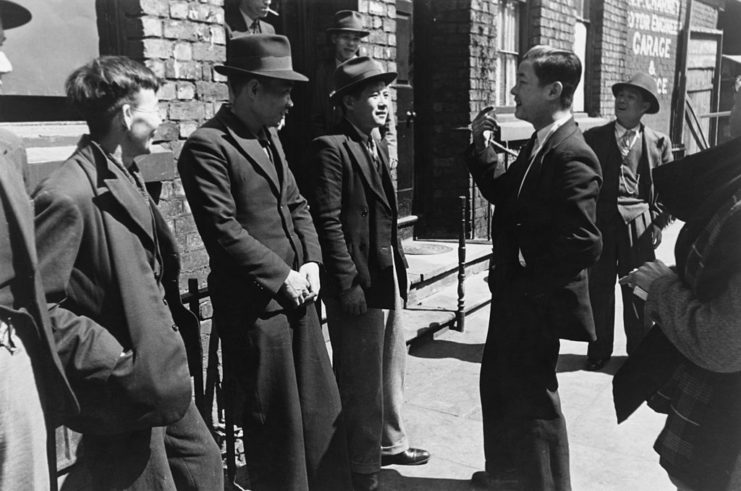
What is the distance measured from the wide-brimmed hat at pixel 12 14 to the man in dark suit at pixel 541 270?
2.45 metres

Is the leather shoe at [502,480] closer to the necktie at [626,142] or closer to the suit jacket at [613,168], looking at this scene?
the suit jacket at [613,168]

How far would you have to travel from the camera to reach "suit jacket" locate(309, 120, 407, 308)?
3.47 meters

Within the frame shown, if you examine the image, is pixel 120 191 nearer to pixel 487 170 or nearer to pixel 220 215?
pixel 220 215

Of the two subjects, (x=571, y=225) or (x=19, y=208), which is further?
(x=571, y=225)

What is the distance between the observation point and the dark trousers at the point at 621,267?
5578mm

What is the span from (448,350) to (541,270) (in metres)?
2.66

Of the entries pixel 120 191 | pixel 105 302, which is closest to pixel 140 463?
pixel 105 302

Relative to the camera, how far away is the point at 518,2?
8.95 meters

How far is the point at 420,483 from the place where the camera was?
12.4 ft

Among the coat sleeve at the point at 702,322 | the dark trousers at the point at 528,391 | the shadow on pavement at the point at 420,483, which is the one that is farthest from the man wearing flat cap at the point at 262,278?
the coat sleeve at the point at 702,322

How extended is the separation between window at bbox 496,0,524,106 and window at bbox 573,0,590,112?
1696mm

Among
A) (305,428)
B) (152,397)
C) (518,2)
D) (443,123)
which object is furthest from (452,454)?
(518,2)

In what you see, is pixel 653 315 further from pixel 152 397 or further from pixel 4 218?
pixel 4 218

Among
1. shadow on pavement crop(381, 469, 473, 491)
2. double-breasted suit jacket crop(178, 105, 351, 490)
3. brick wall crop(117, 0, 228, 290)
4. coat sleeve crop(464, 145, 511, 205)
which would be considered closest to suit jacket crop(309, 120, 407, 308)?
double-breasted suit jacket crop(178, 105, 351, 490)
